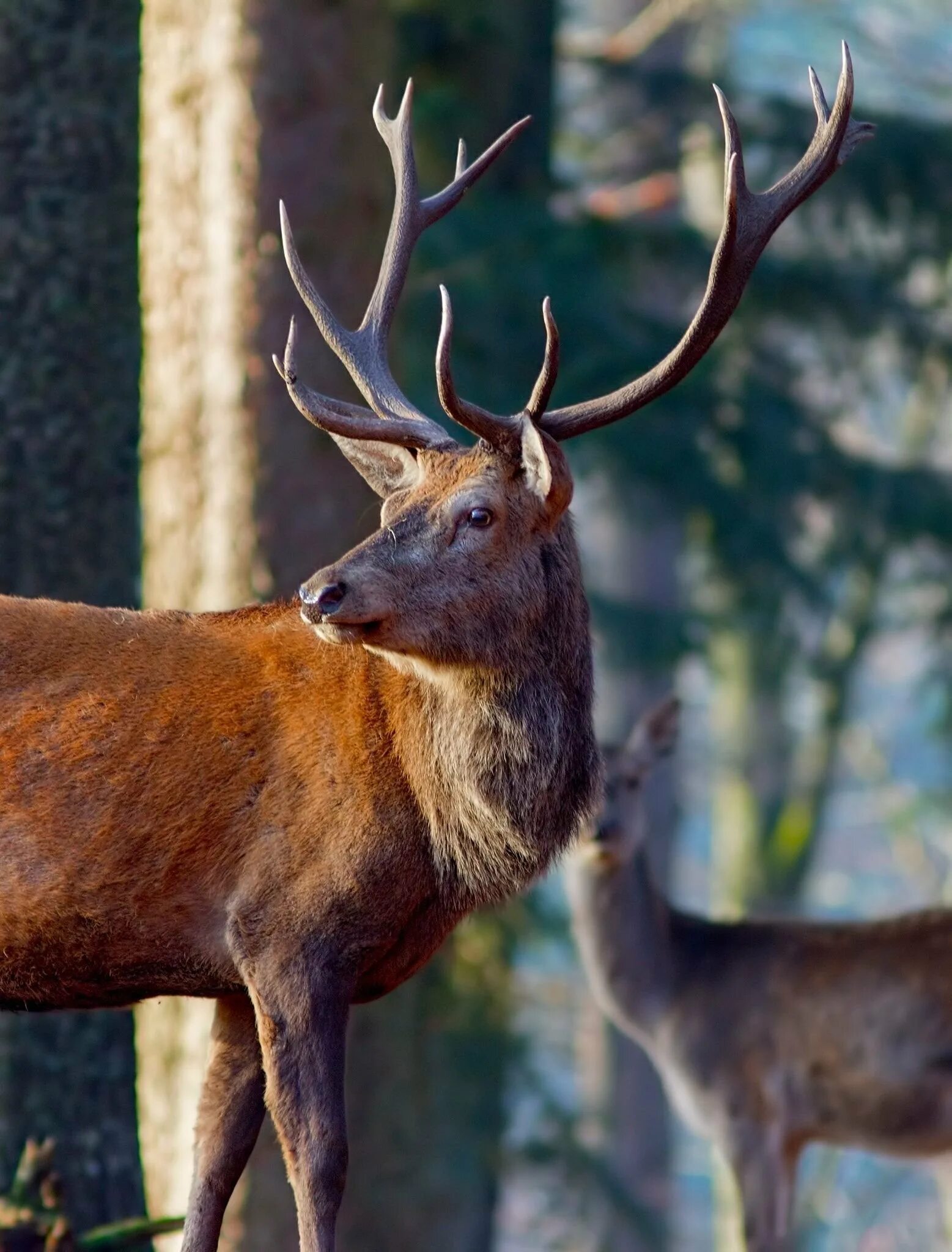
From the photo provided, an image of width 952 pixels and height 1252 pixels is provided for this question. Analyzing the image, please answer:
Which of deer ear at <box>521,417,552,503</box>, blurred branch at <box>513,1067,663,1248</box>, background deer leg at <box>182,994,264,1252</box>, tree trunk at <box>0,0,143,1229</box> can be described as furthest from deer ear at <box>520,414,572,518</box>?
blurred branch at <box>513,1067,663,1248</box>

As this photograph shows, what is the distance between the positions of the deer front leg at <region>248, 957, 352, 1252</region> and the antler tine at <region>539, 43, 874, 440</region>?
4.41 ft

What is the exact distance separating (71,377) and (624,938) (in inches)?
129

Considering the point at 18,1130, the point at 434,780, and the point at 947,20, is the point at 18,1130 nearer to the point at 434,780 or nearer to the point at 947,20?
the point at 434,780

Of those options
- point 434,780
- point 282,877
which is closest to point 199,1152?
point 282,877

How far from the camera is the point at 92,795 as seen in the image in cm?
413

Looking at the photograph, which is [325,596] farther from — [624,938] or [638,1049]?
[638,1049]

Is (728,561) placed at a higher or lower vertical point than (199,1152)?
higher

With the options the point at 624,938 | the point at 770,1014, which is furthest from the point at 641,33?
the point at 770,1014

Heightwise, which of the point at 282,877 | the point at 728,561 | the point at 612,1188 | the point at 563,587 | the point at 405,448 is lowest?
the point at 612,1188

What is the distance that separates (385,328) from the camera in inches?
187

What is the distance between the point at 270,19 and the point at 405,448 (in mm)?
3704

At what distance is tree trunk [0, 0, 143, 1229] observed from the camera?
582 cm

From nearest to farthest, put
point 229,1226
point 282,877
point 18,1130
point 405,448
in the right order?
1. point 282,877
2. point 405,448
3. point 18,1130
4. point 229,1226

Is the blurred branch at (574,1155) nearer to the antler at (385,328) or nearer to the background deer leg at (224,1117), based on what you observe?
the background deer leg at (224,1117)
